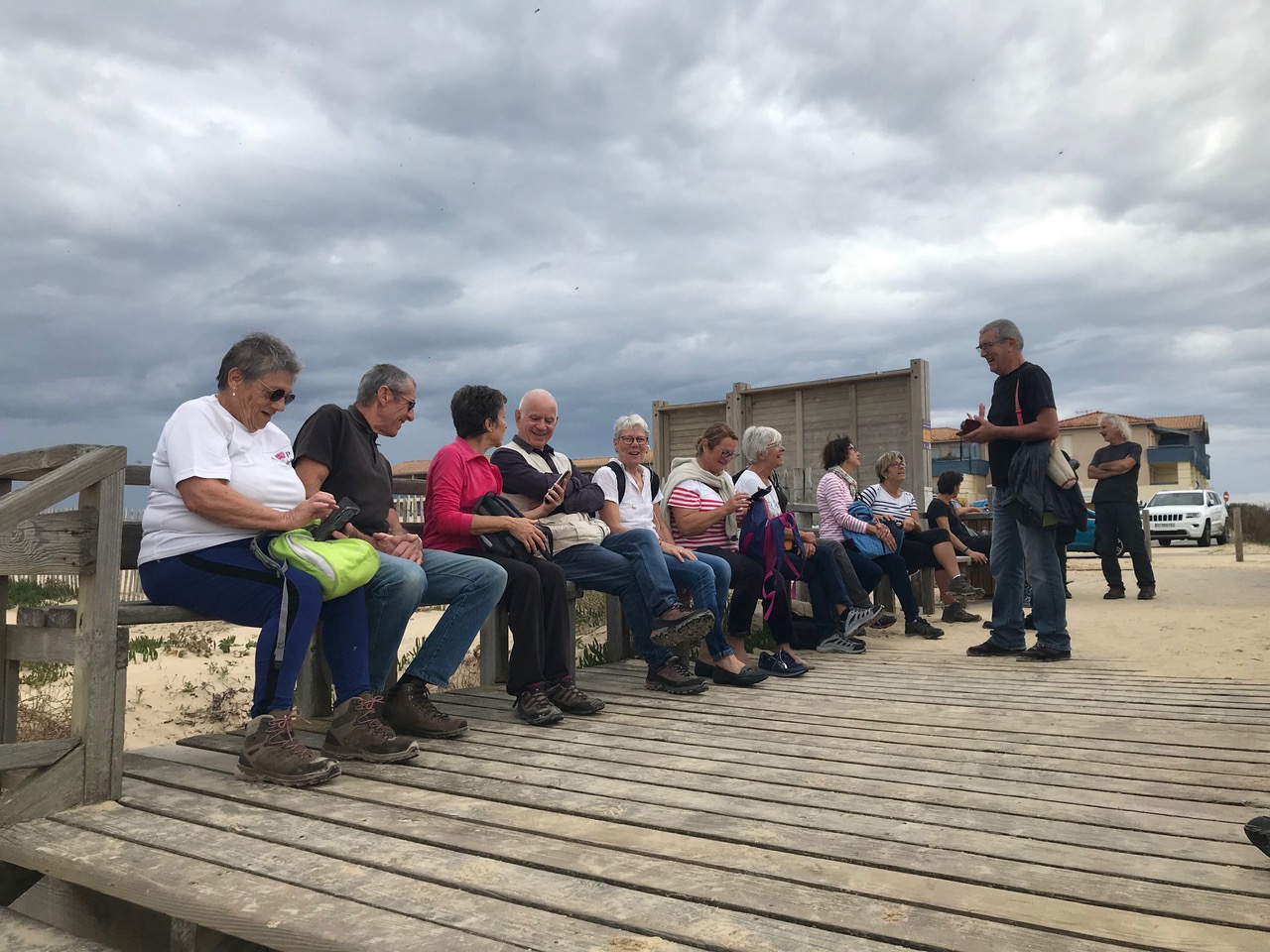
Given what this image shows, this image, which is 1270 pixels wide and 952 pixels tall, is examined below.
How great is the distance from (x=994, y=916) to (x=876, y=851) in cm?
42

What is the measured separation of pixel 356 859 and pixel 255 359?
173 centimetres

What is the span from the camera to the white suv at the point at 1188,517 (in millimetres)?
23672

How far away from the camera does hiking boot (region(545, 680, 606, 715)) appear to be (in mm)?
4078

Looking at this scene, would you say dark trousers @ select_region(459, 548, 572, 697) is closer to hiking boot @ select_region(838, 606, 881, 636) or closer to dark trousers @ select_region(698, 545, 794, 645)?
dark trousers @ select_region(698, 545, 794, 645)

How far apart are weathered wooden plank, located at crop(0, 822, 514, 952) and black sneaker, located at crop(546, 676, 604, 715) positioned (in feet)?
Answer: 6.35

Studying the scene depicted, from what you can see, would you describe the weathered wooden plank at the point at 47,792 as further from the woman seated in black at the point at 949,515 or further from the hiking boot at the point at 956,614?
the hiking boot at the point at 956,614

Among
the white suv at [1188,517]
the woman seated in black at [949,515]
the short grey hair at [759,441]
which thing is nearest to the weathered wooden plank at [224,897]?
the short grey hair at [759,441]

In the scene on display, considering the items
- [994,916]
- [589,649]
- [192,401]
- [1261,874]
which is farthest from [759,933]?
[589,649]

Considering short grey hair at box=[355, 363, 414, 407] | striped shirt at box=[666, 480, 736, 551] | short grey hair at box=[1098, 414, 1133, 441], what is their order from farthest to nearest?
short grey hair at box=[1098, 414, 1133, 441], striped shirt at box=[666, 480, 736, 551], short grey hair at box=[355, 363, 414, 407]


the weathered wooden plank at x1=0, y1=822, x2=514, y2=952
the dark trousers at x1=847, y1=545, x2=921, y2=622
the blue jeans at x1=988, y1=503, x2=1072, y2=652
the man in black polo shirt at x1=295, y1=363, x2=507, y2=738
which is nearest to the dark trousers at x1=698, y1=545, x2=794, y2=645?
the blue jeans at x1=988, y1=503, x2=1072, y2=652

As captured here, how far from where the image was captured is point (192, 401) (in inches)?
122

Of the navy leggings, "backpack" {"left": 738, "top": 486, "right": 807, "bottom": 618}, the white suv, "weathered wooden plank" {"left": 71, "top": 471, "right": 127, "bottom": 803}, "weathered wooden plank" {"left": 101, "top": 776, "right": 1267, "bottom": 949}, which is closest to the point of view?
"weathered wooden plank" {"left": 101, "top": 776, "right": 1267, "bottom": 949}

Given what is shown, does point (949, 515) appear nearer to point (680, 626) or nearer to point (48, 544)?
point (680, 626)

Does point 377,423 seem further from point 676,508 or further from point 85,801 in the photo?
point 676,508
